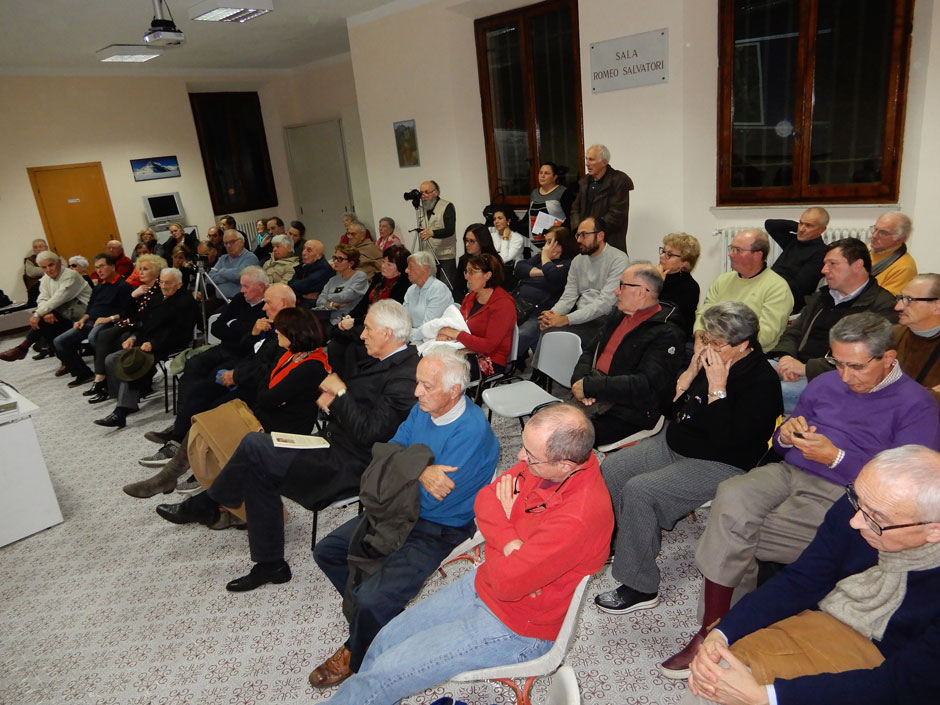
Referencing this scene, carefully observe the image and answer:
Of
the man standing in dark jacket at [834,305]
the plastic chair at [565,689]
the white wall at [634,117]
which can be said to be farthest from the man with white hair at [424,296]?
the plastic chair at [565,689]

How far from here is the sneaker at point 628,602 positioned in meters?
2.46

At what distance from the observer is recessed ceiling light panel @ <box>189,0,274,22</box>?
5.83 meters

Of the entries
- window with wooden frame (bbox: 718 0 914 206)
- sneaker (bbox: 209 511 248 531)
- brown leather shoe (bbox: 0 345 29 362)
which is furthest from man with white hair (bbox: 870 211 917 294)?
brown leather shoe (bbox: 0 345 29 362)

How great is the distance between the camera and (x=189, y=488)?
3654 millimetres

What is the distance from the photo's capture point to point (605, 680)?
2.20 metres

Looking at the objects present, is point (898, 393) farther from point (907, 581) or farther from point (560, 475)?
point (560, 475)

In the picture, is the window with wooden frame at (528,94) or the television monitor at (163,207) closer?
the window with wooden frame at (528,94)

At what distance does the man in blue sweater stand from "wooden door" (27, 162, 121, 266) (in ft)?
34.1

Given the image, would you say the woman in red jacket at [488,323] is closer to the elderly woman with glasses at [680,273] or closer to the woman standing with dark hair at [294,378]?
the woman standing with dark hair at [294,378]

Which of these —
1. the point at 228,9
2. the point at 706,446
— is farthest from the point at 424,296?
the point at 228,9

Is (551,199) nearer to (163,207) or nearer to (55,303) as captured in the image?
(55,303)

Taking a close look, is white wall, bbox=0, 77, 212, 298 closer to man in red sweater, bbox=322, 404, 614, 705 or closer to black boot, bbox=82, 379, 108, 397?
black boot, bbox=82, 379, 108, 397

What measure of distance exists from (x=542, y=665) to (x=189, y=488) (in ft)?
8.74

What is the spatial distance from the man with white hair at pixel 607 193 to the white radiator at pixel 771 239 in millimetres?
888
